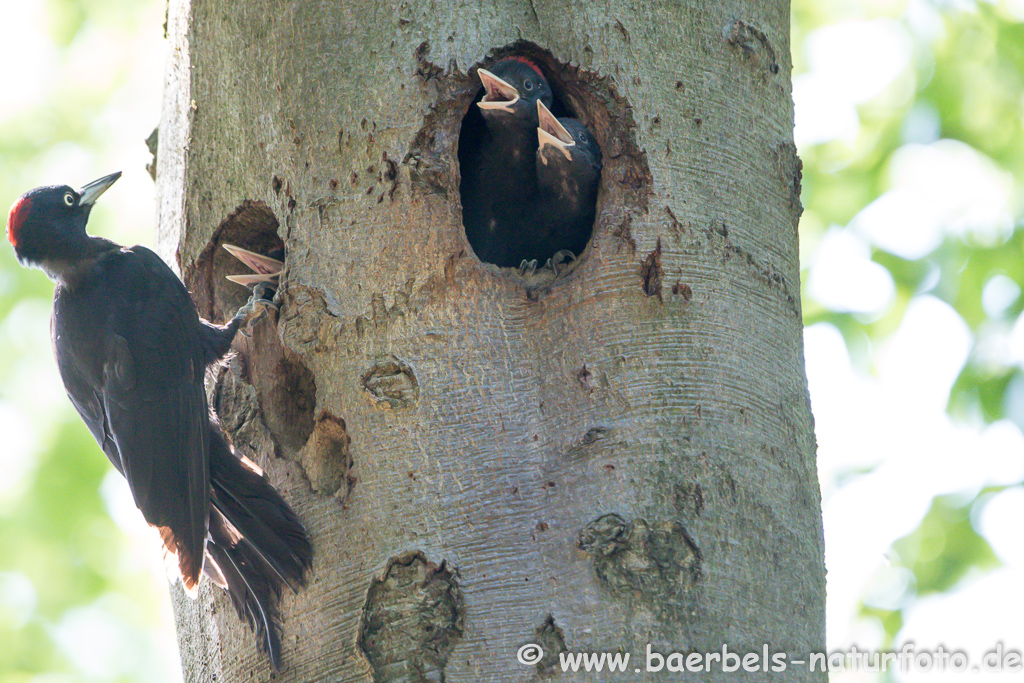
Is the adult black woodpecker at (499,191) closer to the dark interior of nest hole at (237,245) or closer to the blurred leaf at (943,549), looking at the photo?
the dark interior of nest hole at (237,245)

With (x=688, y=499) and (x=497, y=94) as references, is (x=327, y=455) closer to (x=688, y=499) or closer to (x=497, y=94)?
(x=688, y=499)

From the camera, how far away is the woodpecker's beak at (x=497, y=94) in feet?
9.37

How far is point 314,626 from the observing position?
2256mm

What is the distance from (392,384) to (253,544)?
0.57m

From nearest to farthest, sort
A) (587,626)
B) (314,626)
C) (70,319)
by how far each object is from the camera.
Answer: (587,626)
(314,626)
(70,319)

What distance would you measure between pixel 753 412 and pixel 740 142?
2.51 ft

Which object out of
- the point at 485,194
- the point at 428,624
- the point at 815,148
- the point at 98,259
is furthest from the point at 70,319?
the point at 815,148

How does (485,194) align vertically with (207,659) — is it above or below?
above

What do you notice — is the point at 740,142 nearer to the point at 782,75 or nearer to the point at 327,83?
the point at 782,75

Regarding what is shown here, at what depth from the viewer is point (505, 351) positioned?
2.35 metres

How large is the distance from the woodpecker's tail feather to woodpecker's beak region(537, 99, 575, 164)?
1575mm

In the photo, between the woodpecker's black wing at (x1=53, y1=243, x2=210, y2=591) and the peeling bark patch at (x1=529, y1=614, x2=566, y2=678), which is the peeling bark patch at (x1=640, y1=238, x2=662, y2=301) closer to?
the peeling bark patch at (x1=529, y1=614, x2=566, y2=678)

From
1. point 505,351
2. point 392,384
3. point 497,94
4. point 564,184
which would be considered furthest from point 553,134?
point 392,384

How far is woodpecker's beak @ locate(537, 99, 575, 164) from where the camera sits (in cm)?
348
